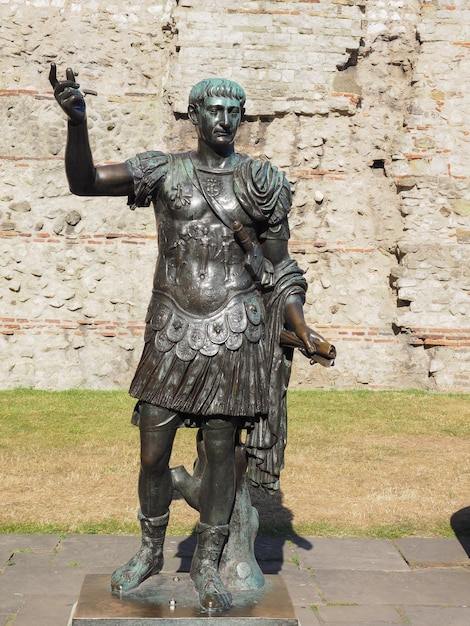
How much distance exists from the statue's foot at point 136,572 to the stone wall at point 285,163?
7356mm

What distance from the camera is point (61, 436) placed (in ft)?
29.5

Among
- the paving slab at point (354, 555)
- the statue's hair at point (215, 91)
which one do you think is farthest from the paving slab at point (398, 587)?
the statue's hair at point (215, 91)

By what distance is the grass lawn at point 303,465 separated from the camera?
6.54 meters

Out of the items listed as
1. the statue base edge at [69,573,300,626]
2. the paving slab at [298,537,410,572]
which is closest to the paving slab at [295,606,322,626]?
the statue base edge at [69,573,300,626]

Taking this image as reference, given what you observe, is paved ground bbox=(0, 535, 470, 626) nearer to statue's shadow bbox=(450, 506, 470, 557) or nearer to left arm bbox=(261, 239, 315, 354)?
statue's shadow bbox=(450, 506, 470, 557)

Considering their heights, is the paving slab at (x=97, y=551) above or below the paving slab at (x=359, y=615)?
below

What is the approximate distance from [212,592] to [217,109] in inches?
81.9

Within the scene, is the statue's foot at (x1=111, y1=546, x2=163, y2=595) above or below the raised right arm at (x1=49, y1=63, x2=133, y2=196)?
below

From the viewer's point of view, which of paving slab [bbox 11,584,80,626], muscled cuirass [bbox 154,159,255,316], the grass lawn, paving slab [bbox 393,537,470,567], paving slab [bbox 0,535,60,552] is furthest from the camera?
the grass lawn

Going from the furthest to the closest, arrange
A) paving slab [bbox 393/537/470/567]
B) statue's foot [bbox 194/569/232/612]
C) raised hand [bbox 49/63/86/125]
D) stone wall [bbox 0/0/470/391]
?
1. stone wall [bbox 0/0/470/391]
2. paving slab [bbox 393/537/470/567]
3. statue's foot [bbox 194/569/232/612]
4. raised hand [bbox 49/63/86/125]

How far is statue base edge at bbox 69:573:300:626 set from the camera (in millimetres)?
3904

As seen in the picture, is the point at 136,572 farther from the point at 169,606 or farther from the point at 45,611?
the point at 45,611

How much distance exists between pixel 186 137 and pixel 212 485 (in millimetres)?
8076

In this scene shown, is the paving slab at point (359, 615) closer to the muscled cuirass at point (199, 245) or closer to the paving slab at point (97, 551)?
the paving slab at point (97, 551)
